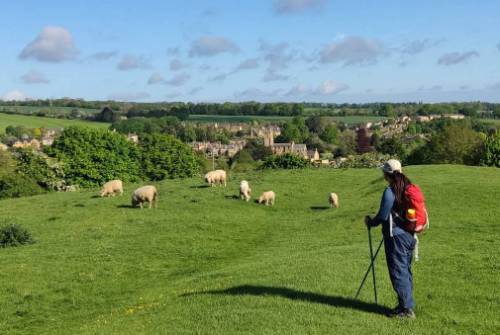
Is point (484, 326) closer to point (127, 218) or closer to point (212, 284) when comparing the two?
point (212, 284)

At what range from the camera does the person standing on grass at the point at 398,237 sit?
1172 centimetres

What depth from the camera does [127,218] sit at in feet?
102

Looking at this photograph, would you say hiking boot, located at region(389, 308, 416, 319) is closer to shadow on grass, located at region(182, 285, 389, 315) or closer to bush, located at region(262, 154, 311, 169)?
shadow on grass, located at region(182, 285, 389, 315)

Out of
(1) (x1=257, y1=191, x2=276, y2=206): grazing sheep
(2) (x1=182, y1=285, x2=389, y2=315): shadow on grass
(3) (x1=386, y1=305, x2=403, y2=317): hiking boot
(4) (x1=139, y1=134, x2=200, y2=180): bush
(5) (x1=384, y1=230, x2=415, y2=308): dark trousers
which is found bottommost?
(4) (x1=139, y1=134, x2=200, y2=180): bush

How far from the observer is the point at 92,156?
259 ft

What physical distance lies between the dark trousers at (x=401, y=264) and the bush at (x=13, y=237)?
20776mm

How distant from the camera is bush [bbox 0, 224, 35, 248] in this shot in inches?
1035

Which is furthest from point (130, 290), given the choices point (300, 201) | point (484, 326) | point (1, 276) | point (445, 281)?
point (300, 201)

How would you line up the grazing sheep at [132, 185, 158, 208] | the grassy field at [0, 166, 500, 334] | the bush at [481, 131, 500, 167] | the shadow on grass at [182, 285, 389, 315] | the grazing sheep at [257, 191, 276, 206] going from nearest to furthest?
the grassy field at [0, 166, 500, 334] → the shadow on grass at [182, 285, 389, 315] → the grazing sheep at [132, 185, 158, 208] → the grazing sheep at [257, 191, 276, 206] → the bush at [481, 131, 500, 167]

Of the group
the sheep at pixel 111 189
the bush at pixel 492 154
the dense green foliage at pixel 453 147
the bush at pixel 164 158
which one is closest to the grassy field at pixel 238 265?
the sheep at pixel 111 189

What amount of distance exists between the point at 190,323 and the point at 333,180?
118 ft

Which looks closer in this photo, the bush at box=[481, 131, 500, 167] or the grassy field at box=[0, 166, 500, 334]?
the grassy field at box=[0, 166, 500, 334]

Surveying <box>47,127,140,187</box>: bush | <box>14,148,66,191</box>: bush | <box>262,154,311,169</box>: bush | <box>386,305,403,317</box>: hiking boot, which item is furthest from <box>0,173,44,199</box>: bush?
<box>386,305,403,317</box>: hiking boot

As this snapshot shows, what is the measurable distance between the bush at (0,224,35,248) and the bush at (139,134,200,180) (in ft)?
207
